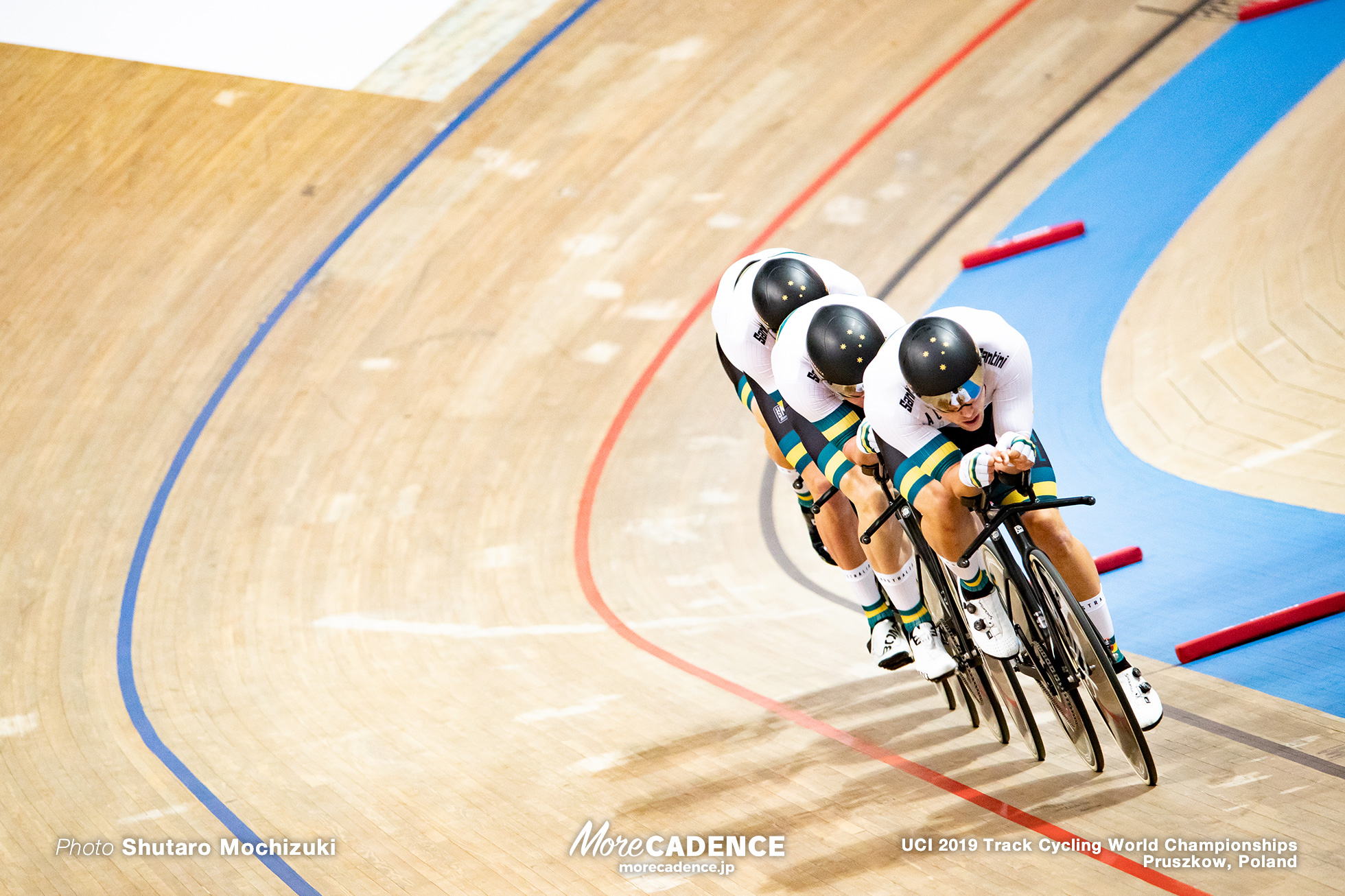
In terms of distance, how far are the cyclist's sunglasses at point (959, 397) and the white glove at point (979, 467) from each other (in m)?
0.11

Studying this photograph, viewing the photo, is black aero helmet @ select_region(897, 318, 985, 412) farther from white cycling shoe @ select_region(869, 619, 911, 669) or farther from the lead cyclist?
white cycling shoe @ select_region(869, 619, 911, 669)

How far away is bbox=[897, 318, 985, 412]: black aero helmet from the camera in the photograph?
2.60 m

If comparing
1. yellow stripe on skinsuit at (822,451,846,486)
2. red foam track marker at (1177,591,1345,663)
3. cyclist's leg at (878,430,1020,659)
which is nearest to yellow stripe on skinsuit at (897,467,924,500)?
cyclist's leg at (878,430,1020,659)

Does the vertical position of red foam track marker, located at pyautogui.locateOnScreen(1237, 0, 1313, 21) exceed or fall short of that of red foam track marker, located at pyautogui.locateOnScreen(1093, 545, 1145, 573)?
it exceeds it

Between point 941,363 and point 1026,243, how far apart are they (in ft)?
14.7

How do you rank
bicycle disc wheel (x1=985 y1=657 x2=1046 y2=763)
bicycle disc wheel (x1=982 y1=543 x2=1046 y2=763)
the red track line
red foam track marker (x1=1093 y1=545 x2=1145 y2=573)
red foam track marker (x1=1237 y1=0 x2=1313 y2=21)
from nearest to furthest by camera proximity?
1. the red track line
2. bicycle disc wheel (x1=982 y1=543 x2=1046 y2=763)
3. bicycle disc wheel (x1=985 y1=657 x2=1046 y2=763)
4. red foam track marker (x1=1093 y1=545 x2=1145 y2=573)
5. red foam track marker (x1=1237 y1=0 x2=1313 y2=21)

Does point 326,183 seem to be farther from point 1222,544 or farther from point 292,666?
point 1222,544

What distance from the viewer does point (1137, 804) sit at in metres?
2.78

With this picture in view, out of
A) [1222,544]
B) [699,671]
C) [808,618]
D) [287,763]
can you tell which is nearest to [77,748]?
[287,763]

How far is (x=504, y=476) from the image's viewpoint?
6.07 m

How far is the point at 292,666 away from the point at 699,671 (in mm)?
1641

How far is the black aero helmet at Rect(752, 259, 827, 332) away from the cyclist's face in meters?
0.70

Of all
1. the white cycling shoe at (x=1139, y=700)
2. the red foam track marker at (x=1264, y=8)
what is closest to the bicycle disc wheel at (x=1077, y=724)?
the white cycling shoe at (x=1139, y=700)

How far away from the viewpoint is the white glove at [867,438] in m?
3.03
